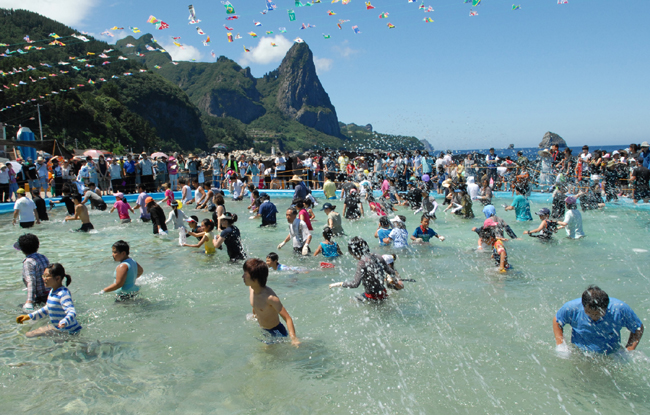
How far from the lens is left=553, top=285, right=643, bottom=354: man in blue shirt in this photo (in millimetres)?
4312

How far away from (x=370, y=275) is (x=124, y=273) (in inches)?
143

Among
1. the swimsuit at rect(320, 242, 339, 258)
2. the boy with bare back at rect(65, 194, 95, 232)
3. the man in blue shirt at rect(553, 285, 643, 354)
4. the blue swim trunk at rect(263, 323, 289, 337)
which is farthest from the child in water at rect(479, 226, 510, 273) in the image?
the boy with bare back at rect(65, 194, 95, 232)

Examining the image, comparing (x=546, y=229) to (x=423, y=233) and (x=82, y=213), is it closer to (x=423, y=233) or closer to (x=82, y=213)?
(x=423, y=233)

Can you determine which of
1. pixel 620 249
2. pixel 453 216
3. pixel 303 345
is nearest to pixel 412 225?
pixel 453 216

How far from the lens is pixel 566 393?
452 centimetres

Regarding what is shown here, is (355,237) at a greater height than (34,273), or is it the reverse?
(355,237)

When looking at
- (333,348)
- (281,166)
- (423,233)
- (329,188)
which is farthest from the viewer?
(281,166)

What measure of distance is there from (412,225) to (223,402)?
10.6 metres

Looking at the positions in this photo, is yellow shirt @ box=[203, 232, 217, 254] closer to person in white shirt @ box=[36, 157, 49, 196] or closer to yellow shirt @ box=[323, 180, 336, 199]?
yellow shirt @ box=[323, 180, 336, 199]

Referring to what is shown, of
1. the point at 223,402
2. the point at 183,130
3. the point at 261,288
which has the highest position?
the point at 183,130

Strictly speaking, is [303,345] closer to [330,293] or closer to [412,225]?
[330,293]

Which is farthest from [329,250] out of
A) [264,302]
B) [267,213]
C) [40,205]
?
[40,205]

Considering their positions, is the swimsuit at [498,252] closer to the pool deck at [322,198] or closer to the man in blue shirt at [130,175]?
the pool deck at [322,198]

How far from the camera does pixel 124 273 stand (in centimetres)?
659
